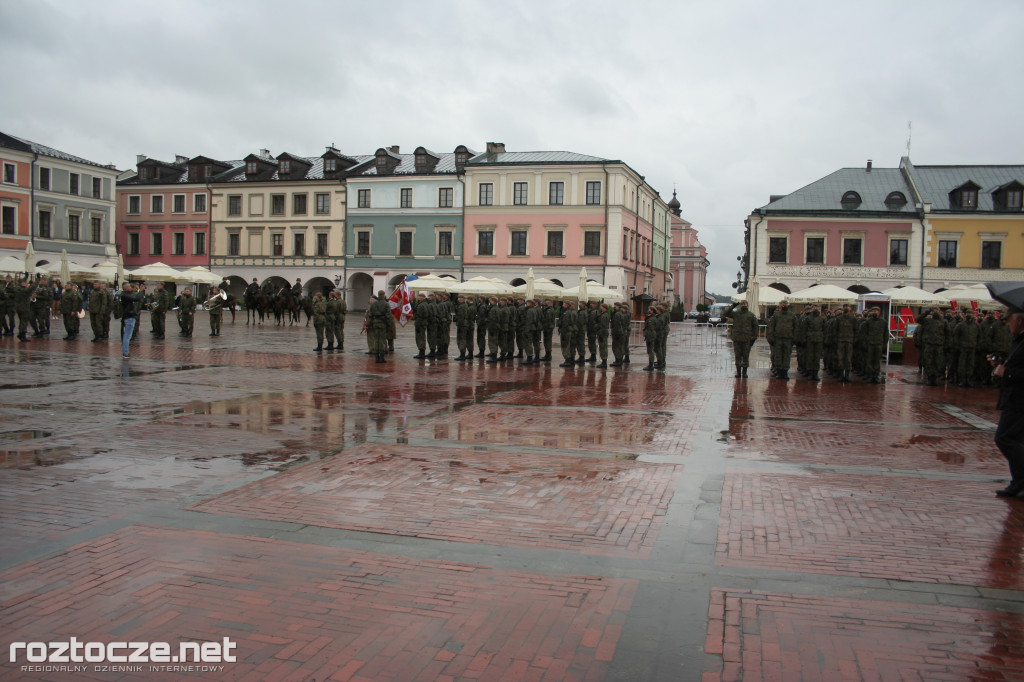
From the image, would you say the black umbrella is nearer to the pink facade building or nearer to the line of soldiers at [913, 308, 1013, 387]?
the line of soldiers at [913, 308, 1013, 387]

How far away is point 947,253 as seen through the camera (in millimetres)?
45500

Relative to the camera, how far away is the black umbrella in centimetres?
761

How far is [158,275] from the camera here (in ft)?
111

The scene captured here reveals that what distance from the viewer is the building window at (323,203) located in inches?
2168

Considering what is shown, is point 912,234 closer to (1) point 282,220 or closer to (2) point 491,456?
(1) point 282,220

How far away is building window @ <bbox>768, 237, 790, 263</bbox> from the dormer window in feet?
20.1

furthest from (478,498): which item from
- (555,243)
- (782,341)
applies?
(555,243)

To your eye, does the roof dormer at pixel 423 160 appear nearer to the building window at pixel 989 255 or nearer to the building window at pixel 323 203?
the building window at pixel 323 203

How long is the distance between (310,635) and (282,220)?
5516 centimetres

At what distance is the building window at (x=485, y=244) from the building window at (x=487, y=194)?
74.1 inches

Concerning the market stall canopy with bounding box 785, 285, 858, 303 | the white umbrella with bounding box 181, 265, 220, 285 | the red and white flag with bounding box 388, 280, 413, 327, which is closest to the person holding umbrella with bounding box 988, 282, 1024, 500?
the red and white flag with bounding box 388, 280, 413, 327

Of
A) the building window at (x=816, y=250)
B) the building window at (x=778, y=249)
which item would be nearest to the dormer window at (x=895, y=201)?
the building window at (x=816, y=250)

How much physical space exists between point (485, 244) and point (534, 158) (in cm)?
644

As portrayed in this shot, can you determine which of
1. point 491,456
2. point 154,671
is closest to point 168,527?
point 154,671
